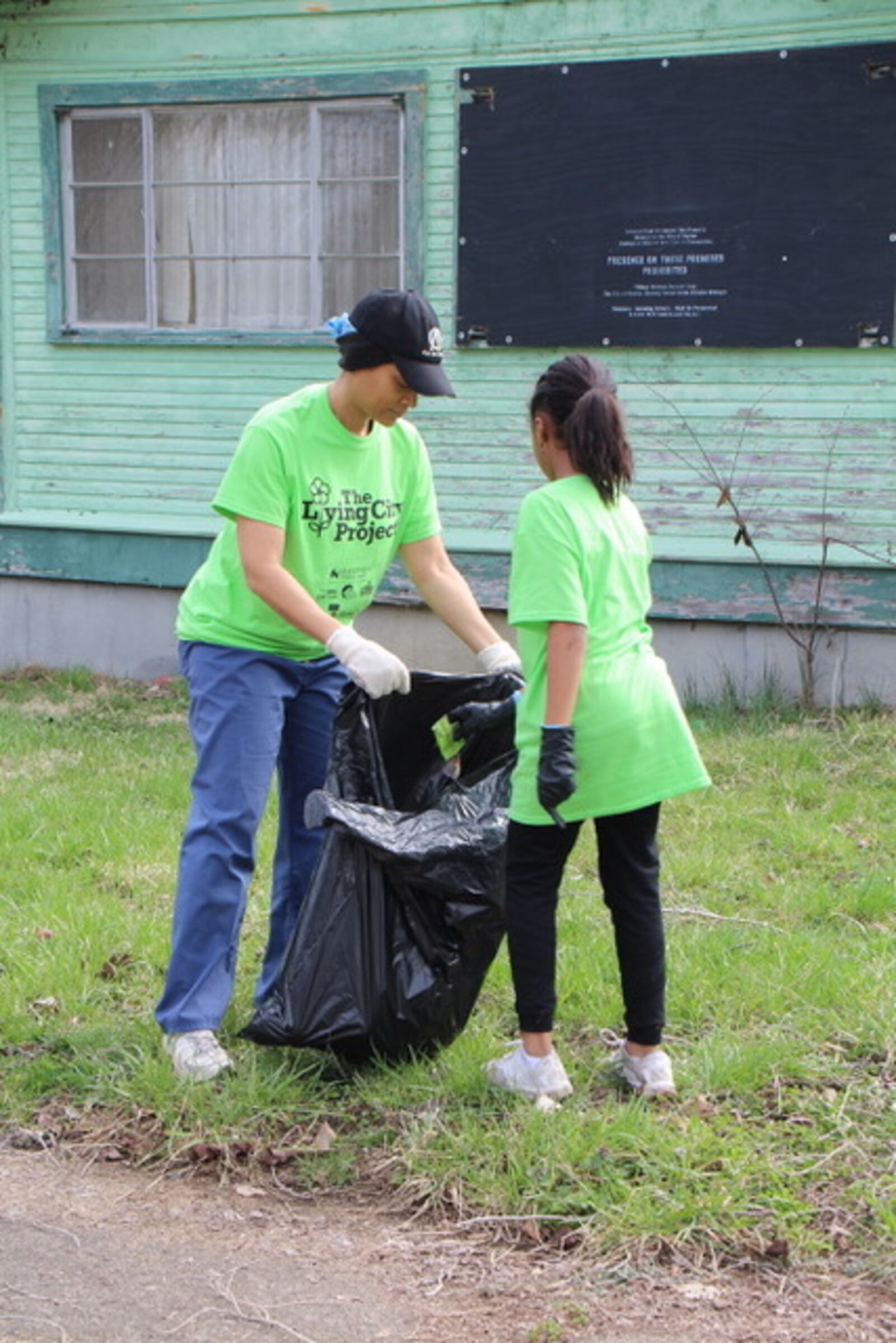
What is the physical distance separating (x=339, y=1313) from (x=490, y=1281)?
0.96 ft

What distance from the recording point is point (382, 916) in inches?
131

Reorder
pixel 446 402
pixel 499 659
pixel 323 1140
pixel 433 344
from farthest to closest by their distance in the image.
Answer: pixel 446 402, pixel 499 659, pixel 433 344, pixel 323 1140

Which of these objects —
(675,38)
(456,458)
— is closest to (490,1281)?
A: (456,458)

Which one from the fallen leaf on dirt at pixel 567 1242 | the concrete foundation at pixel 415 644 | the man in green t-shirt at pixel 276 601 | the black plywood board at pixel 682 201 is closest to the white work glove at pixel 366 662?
the man in green t-shirt at pixel 276 601

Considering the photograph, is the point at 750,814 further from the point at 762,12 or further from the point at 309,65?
the point at 309,65

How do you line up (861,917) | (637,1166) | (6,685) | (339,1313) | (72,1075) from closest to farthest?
(339,1313) → (637,1166) → (72,1075) → (861,917) → (6,685)

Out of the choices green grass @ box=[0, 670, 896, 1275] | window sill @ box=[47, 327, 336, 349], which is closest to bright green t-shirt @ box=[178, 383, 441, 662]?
green grass @ box=[0, 670, 896, 1275]

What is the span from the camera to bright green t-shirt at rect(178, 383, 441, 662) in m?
3.39

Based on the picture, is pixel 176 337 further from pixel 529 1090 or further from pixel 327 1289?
pixel 327 1289

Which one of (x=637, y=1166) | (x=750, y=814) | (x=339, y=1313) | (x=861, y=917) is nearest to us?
(x=339, y=1313)

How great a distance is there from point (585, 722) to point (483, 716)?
1.65 feet

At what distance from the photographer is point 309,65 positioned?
824 cm

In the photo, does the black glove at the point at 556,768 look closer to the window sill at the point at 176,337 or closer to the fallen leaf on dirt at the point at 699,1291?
the fallen leaf on dirt at the point at 699,1291

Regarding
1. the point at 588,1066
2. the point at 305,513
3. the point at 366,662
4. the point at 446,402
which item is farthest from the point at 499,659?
the point at 446,402
